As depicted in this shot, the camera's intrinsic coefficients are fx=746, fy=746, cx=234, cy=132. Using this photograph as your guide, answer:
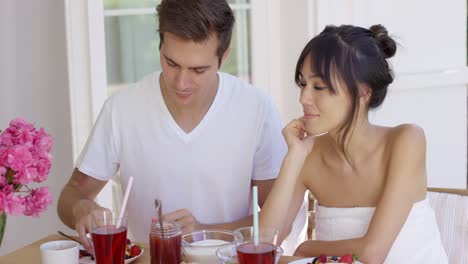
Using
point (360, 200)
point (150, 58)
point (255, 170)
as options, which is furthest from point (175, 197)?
point (150, 58)

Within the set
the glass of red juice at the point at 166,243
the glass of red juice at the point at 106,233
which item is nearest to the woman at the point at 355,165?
the glass of red juice at the point at 166,243

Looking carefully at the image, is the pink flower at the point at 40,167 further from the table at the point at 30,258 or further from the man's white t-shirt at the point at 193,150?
the man's white t-shirt at the point at 193,150

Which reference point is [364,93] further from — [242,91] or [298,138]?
[242,91]

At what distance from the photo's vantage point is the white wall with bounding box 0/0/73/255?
10.7ft

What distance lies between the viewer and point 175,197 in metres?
2.32

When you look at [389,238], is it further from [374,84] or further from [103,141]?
[103,141]

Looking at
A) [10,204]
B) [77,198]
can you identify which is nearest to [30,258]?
[77,198]

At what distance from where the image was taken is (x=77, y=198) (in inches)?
88.3

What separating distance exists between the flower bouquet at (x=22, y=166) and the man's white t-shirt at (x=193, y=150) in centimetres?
79

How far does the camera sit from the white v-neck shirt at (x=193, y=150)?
229cm

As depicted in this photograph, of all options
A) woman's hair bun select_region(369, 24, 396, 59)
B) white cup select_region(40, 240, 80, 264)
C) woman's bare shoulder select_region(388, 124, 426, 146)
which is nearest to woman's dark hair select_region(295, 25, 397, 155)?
woman's hair bun select_region(369, 24, 396, 59)

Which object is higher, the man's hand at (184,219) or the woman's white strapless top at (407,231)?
the man's hand at (184,219)

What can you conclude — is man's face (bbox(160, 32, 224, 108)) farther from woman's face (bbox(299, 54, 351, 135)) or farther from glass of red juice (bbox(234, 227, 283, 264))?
glass of red juice (bbox(234, 227, 283, 264))

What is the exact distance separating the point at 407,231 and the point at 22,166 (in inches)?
41.3
